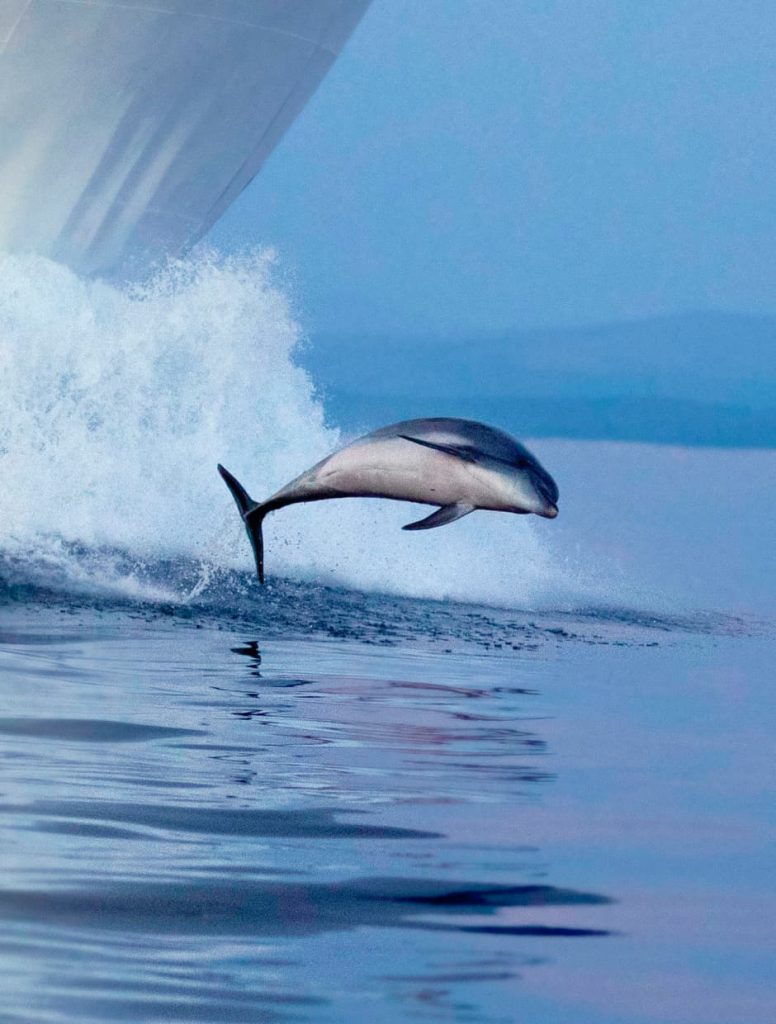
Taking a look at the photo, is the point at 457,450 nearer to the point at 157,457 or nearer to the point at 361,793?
the point at 361,793

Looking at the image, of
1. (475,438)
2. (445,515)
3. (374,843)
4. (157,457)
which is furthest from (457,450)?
(157,457)

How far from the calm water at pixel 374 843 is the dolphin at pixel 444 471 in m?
0.99

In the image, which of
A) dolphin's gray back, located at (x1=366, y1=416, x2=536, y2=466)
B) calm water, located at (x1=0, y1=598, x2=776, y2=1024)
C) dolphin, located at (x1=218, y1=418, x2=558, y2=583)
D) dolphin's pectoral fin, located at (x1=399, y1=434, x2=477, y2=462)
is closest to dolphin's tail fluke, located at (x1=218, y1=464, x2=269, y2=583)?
calm water, located at (x1=0, y1=598, x2=776, y2=1024)

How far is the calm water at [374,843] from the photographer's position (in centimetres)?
411

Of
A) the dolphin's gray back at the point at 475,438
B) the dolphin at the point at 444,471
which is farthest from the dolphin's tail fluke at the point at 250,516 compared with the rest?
the dolphin's gray back at the point at 475,438

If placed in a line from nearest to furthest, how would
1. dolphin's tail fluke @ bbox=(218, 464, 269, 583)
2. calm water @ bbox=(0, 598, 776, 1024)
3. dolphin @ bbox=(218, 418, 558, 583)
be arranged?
calm water @ bbox=(0, 598, 776, 1024), dolphin @ bbox=(218, 418, 558, 583), dolphin's tail fluke @ bbox=(218, 464, 269, 583)

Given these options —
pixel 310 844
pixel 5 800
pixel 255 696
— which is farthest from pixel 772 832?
pixel 255 696

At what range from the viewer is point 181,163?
18.0 m

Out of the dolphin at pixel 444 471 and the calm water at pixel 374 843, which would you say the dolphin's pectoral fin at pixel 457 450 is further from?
the calm water at pixel 374 843

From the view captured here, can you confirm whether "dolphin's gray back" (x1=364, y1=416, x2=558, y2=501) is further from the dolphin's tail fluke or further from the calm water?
the dolphin's tail fluke

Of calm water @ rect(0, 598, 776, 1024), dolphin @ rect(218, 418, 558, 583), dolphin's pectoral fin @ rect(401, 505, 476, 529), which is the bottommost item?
calm water @ rect(0, 598, 776, 1024)

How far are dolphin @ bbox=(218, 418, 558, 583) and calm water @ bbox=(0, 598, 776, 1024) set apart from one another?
0.99 metres

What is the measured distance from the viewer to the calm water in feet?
13.5

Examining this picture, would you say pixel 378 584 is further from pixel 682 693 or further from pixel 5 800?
pixel 5 800
